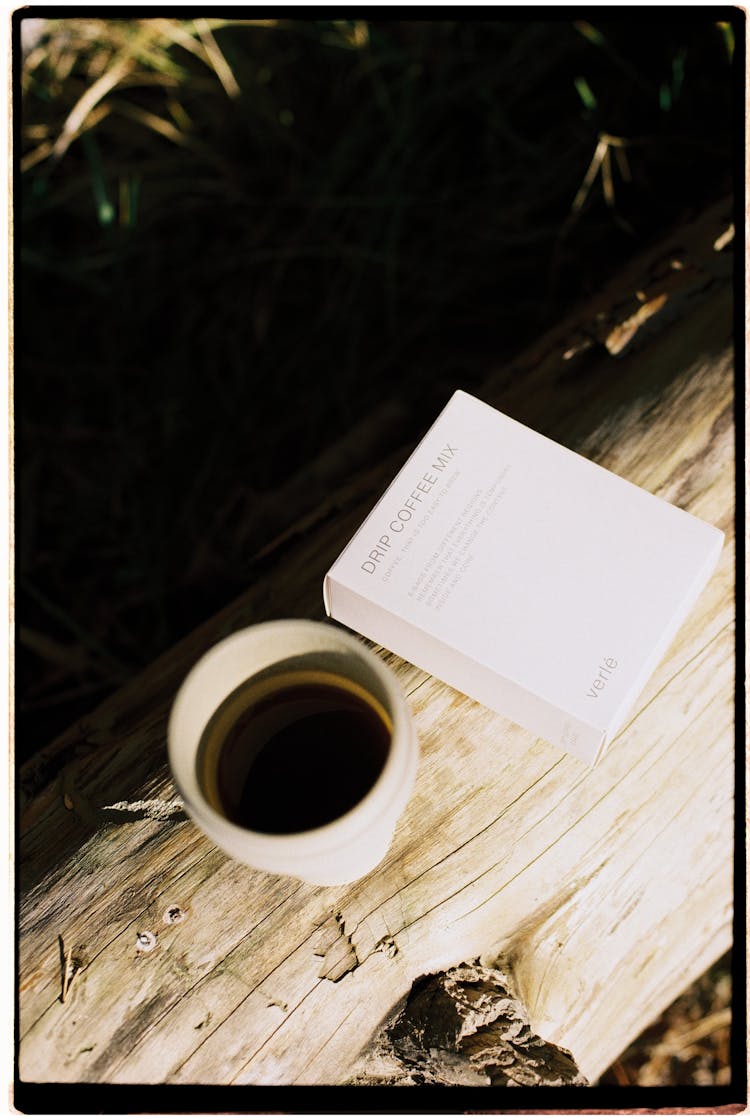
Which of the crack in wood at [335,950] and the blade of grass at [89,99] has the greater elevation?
the blade of grass at [89,99]

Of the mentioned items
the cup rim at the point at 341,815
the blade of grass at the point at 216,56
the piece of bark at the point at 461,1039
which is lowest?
the piece of bark at the point at 461,1039

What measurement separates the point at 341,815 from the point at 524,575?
1.05 ft

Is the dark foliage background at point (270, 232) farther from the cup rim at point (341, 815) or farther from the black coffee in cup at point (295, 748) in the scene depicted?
the cup rim at point (341, 815)

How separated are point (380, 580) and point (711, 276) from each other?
67 centimetres

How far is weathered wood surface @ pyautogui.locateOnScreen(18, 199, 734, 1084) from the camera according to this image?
92 cm

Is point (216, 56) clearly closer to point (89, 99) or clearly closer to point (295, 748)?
point (89, 99)

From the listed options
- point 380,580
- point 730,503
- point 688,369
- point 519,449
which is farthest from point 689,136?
point 380,580

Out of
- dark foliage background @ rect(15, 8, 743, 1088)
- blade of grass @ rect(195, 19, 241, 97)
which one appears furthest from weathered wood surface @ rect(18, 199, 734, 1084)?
blade of grass @ rect(195, 19, 241, 97)

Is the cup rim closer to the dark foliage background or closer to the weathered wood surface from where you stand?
the weathered wood surface

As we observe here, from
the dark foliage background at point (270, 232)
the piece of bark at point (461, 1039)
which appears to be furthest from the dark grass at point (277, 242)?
the piece of bark at point (461, 1039)

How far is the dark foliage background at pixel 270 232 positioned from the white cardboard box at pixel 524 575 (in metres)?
0.69

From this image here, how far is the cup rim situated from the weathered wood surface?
18 centimetres

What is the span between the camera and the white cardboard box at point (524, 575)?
2.89ft

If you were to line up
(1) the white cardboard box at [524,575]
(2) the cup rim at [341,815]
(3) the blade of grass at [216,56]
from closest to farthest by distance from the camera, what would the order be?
(2) the cup rim at [341,815] → (1) the white cardboard box at [524,575] → (3) the blade of grass at [216,56]
